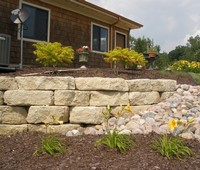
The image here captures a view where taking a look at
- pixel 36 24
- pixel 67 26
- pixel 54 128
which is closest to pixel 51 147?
pixel 54 128

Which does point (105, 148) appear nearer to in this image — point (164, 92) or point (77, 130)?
point (77, 130)

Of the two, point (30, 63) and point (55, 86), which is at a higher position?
point (30, 63)

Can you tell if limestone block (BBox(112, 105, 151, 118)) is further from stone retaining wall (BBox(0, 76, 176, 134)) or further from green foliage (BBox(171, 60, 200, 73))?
green foliage (BBox(171, 60, 200, 73))

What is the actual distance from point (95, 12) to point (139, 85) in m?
7.10

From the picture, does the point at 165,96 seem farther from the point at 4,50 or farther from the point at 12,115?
the point at 4,50

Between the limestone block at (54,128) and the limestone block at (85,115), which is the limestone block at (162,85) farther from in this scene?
the limestone block at (54,128)

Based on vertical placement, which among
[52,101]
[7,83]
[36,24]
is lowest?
[52,101]

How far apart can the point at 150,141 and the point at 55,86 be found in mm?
1787

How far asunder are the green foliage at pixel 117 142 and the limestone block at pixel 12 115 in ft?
5.19

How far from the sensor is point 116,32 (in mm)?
14125

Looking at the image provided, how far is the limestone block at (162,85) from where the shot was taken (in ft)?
18.9

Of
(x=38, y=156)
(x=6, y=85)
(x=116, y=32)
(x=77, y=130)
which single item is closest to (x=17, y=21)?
(x=6, y=85)

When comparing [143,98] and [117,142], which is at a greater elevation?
[143,98]

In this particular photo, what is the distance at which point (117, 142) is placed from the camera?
4.08 m
